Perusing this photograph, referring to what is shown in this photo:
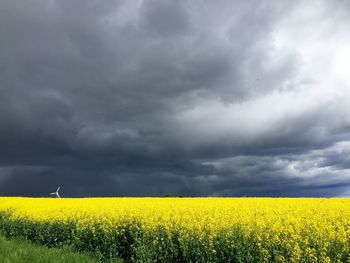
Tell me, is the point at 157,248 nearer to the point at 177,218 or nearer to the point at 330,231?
the point at 177,218

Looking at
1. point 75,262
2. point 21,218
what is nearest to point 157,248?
point 75,262

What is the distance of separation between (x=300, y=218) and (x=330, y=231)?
8.62 ft

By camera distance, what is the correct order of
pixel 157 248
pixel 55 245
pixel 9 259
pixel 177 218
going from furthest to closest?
pixel 55 245, pixel 177 218, pixel 157 248, pixel 9 259

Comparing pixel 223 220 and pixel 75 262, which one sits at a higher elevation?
pixel 223 220

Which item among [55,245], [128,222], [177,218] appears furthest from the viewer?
[55,245]

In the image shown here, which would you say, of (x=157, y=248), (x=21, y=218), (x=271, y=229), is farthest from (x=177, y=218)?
(x=21, y=218)

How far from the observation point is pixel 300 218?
16328 millimetres

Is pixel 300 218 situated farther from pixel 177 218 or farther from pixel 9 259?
pixel 9 259

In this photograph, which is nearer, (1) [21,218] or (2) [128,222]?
(2) [128,222]

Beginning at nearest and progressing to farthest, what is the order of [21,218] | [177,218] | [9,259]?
[9,259], [177,218], [21,218]

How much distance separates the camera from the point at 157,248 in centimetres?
1571

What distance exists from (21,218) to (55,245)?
4926 mm

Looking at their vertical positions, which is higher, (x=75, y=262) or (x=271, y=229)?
(x=271, y=229)

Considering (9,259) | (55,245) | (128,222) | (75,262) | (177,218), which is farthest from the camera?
(55,245)
